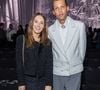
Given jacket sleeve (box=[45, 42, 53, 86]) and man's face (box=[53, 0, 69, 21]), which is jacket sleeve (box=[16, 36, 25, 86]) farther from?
man's face (box=[53, 0, 69, 21])

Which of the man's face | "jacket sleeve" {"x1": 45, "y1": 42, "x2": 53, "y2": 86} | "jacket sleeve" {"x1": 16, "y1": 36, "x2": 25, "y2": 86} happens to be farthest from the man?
"jacket sleeve" {"x1": 16, "y1": 36, "x2": 25, "y2": 86}

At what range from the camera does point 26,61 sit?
12.3ft

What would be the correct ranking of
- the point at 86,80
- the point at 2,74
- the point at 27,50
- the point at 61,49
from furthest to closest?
the point at 2,74 → the point at 86,80 → the point at 61,49 → the point at 27,50

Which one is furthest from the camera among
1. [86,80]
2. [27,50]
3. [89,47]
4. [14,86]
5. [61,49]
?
[89,47]

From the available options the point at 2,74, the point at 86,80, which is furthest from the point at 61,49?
the point at 2,74

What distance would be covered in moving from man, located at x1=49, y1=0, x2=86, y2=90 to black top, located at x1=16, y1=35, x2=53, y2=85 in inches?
8.1

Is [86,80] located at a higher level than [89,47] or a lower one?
higher

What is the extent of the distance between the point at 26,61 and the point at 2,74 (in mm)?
5028

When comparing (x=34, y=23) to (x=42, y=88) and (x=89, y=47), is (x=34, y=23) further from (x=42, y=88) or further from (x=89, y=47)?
(x=89, y=47)

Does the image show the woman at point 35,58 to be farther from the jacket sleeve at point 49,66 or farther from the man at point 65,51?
the man at point 65,51

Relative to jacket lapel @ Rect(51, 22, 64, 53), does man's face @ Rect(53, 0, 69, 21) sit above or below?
above

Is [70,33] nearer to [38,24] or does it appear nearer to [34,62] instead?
[38,24]

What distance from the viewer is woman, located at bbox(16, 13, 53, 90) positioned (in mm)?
3742

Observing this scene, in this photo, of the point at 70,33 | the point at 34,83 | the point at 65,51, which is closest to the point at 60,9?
the point at 70,33
